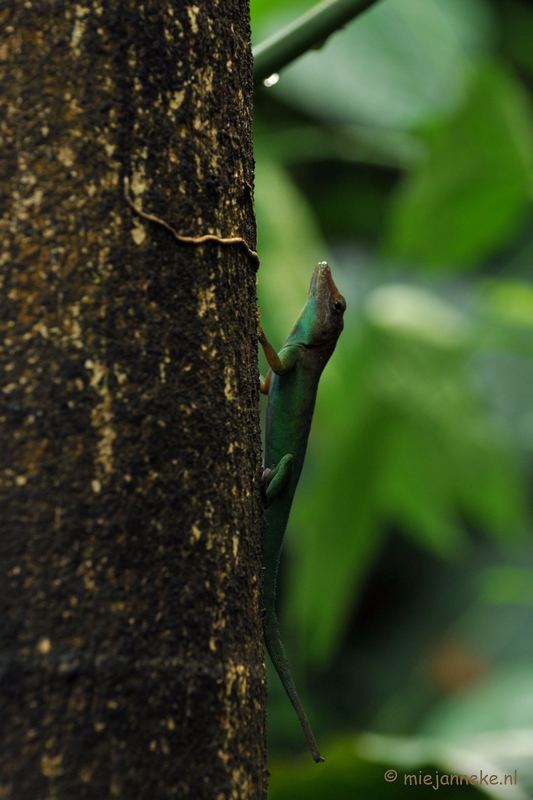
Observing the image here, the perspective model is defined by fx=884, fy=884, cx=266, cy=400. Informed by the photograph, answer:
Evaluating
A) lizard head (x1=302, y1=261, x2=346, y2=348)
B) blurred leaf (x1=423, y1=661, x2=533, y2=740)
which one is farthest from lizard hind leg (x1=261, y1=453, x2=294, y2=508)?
blurred leaf (x1=423, y1=661, x2=533, y2=740)

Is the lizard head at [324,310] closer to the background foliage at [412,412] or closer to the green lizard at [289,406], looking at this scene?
the green lizard at [289,406]

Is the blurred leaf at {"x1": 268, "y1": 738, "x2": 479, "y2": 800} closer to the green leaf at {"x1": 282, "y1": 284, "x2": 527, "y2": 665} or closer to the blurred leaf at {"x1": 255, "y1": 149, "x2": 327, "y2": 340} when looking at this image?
the green leaf at {"x1": 282, "y1": 284, "x2": 527, "y2": 665}

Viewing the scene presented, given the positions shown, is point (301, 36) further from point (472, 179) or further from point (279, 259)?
point (472, 179)

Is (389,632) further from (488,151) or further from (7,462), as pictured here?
(7,462)

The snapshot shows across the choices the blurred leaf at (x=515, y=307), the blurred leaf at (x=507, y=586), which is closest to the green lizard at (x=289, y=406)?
the blurred leaf at (x=515, y=307)

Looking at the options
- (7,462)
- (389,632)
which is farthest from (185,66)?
(389,632)
